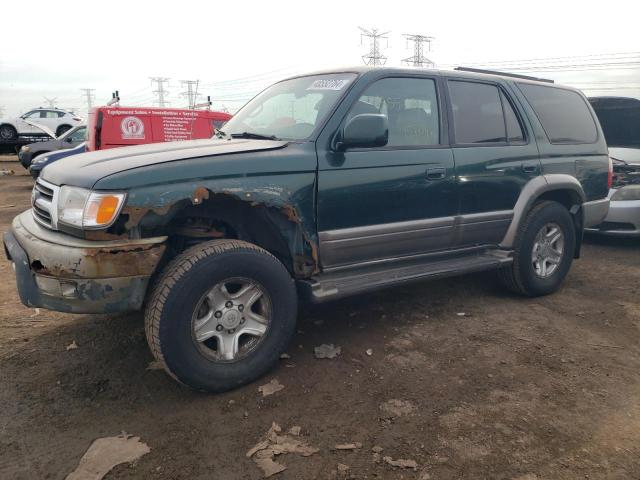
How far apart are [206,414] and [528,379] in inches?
76.0

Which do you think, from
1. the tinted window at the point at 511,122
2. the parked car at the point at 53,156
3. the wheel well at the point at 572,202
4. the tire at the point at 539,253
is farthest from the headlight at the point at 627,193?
the parked car at the point at 53,156

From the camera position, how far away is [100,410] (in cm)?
274

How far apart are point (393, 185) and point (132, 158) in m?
1.68

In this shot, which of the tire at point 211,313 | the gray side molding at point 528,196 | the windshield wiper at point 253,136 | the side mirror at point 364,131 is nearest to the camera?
the tire at point 211,313

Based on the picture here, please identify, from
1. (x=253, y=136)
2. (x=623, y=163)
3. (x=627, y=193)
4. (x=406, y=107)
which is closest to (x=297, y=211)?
(x=253, y=136)

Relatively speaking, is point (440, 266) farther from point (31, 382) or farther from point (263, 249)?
point (31, 382)

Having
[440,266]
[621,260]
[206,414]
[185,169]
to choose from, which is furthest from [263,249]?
[621,260]

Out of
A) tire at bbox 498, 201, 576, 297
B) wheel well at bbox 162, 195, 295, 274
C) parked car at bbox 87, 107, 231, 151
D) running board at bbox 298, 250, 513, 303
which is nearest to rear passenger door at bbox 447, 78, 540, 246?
running board at bbox 298, 250, 513, 303

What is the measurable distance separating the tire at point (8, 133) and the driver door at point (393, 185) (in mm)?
22238

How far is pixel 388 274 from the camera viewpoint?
3551 mm

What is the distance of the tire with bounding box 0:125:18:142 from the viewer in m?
21.0

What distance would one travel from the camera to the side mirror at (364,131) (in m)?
3.09

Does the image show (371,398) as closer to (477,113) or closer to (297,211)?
(297,211)

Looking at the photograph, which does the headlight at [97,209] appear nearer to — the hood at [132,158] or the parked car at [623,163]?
the hood at [132,158]
